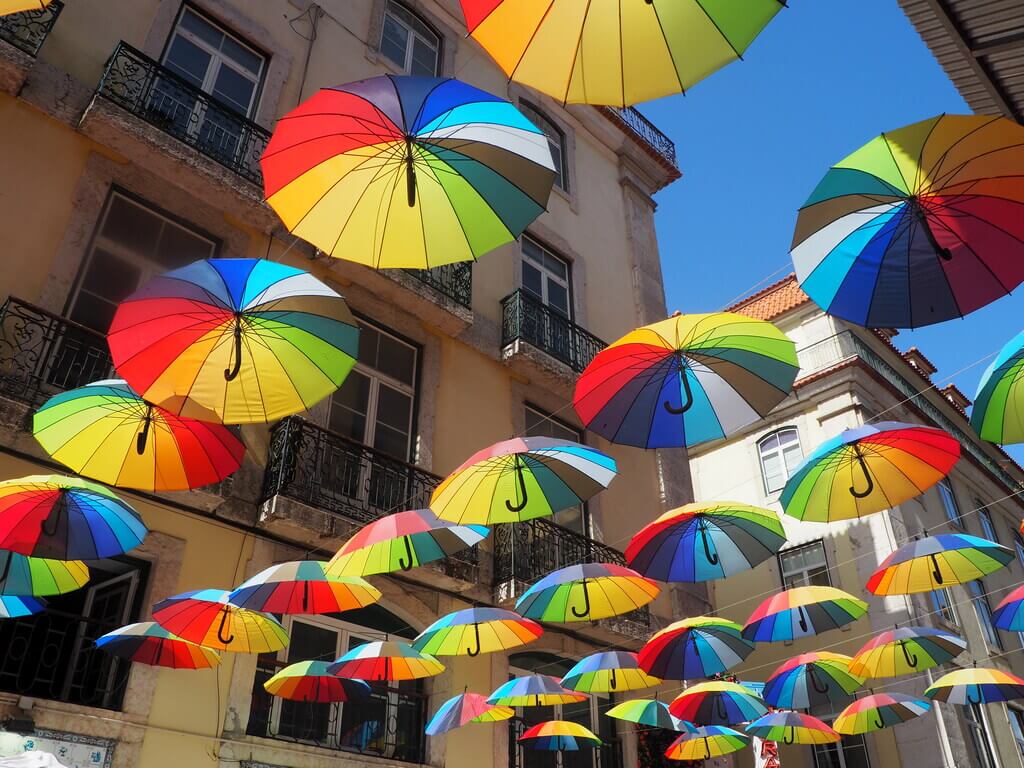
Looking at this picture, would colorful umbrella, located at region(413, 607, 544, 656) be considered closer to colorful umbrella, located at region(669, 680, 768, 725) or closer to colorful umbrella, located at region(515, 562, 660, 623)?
colorful umbrella, located at region(515, 562, 660, 623)

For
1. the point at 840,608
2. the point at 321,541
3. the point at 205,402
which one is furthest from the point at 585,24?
the point at 840,608

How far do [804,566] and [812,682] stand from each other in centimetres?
931

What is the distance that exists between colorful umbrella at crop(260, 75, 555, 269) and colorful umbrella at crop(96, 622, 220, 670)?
12.6ft

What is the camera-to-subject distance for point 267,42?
1095cm

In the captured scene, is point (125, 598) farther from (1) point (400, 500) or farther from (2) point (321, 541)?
(1) point (400, 500)

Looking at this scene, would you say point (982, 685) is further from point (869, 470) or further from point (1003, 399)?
point (1003, 399)

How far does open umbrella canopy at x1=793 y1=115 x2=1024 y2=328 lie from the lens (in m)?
4.43

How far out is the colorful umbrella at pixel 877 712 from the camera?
10.6 meters

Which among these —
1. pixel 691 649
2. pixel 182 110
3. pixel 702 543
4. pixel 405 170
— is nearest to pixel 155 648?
pixel 405 170

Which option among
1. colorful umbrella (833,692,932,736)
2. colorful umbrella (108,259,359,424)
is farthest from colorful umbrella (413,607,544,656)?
colorful umbrella (833,692,932,736)

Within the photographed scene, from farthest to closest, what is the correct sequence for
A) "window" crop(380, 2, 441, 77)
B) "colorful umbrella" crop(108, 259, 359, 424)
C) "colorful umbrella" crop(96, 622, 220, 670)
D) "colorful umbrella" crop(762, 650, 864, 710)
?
"window" crop(380, 2, 441, 77), "colorful umbrella" crop(762, 650, 864, 710), "colorful umbrella" crop(96, 622, 220, 670), "colorful umbrella" crop(108, 259, 359, 424)

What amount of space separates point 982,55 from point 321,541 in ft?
23.8

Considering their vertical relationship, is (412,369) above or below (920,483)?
above

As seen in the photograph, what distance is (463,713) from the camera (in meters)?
8.18
